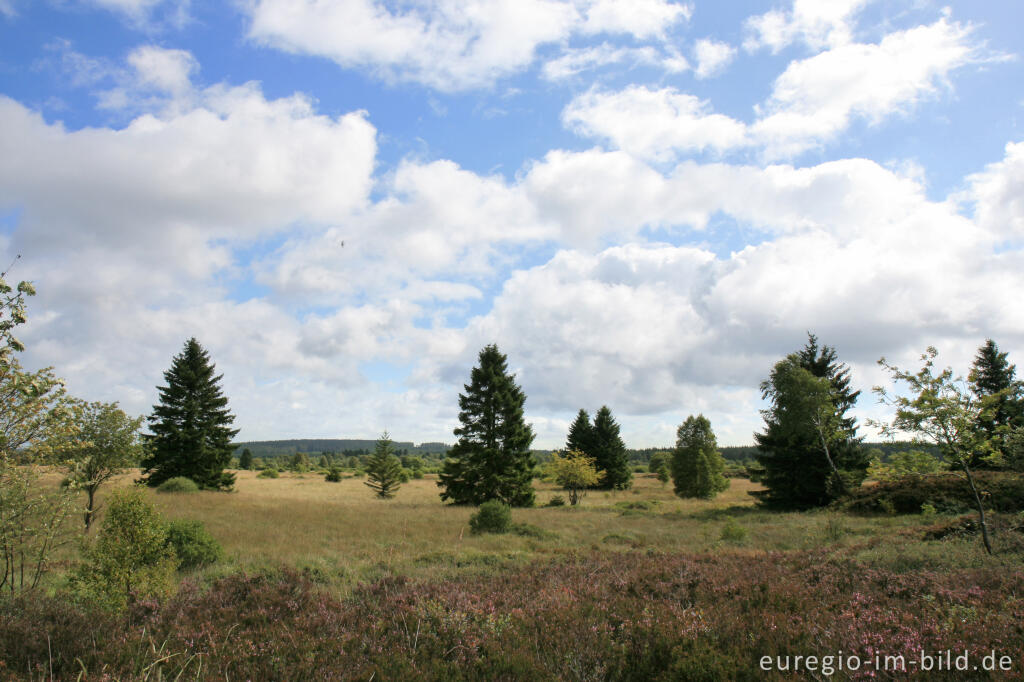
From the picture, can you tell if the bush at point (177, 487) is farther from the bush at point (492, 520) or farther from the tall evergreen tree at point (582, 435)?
the tall evergreen tree at point (582, 435)

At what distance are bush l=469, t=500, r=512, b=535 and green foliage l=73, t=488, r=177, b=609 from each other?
43.7ft

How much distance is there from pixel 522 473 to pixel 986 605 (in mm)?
31248

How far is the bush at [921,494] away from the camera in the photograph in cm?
1955

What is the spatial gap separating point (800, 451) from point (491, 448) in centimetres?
2091

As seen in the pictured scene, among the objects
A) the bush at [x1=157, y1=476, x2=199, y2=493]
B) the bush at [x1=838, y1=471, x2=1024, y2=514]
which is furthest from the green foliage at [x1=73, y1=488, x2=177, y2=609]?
the bush at [x1=157, y1=476, x2=199, y2=493]

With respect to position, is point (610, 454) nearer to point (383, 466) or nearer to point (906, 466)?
point (383, 466)

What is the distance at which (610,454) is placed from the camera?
5756 cm

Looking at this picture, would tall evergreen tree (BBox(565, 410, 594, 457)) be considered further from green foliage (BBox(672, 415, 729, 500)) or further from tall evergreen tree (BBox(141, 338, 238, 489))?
tall evergreen tree (BBox(141, 338, 238, 489))

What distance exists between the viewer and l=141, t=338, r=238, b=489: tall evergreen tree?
36500 mm

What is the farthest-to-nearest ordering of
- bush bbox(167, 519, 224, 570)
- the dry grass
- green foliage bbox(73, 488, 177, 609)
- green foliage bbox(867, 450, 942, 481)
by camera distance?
the dry grass
bush bbox(167, 519, 224, 570)
green foliage bbox(867, 450, 942, 481)
green foliage bbox(73, 488, 177, 609)

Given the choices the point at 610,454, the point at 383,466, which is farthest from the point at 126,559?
the point at 610,454

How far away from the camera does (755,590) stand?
22.6 feet

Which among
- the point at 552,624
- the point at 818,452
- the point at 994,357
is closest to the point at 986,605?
the point at 552,624

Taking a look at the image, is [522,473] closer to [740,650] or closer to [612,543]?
[612,543]
